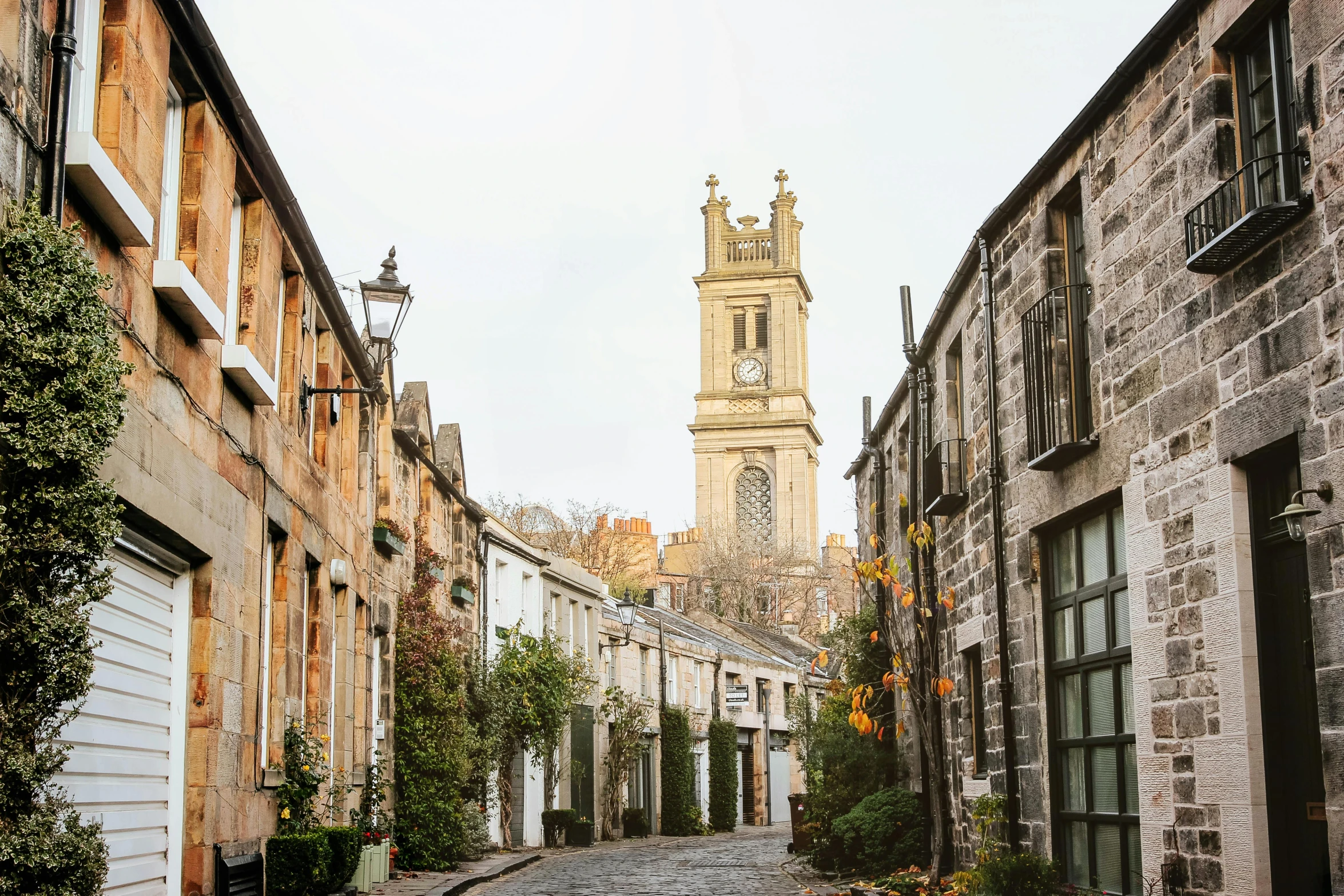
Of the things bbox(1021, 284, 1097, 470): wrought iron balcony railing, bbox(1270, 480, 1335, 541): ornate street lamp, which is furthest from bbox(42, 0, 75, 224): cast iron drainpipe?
bbox(1021, 284, 1097, 470): wrought iron balcony railing

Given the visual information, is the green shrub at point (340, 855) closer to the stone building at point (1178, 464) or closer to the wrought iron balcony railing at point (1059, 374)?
the stone building at point (1178, 464)

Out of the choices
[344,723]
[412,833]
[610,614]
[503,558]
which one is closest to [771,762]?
[610,614]

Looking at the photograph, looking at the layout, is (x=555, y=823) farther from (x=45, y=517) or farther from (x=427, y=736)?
(x=45, y=517)

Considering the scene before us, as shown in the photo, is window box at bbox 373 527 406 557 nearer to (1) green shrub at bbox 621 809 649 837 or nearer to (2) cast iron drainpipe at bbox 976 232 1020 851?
(2) cast iron drainpipe at bbox 976 232 1020 851

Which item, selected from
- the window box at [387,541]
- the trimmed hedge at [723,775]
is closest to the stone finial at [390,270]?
the window box at [387,541]

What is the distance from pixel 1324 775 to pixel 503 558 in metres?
21.1

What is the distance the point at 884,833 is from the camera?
51.8ft

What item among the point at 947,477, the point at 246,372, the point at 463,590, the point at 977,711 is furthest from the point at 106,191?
the point at 463,590

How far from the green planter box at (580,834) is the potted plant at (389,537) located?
11684mm

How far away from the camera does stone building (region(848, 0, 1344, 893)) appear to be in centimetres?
675

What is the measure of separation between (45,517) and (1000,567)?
772 cm

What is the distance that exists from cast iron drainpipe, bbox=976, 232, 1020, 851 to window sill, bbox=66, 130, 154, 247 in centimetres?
675

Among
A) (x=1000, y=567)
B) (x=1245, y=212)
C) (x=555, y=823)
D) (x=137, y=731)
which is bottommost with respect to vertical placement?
(x=555, y=823)

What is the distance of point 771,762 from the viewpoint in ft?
147
